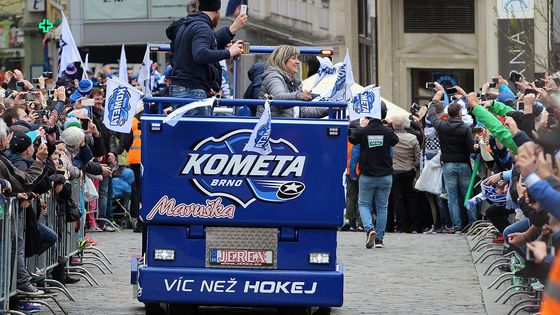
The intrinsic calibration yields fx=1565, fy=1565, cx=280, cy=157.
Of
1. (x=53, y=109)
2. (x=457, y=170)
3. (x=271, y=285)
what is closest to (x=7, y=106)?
(x=53, y=109)

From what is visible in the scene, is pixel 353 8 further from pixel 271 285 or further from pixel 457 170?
pixel 271 285

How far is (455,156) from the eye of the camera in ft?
83.3

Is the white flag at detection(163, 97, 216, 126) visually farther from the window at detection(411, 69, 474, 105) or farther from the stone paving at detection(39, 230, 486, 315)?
the window at detection(411, 69, 474, 105)

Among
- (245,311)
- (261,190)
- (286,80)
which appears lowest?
(245,311)

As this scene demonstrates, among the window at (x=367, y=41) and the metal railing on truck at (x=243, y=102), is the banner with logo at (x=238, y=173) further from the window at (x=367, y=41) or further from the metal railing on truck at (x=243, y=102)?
the window at (x=367, y=41)

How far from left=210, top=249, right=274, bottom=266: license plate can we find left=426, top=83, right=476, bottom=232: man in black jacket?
11846 millimetres

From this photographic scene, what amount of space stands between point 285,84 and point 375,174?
8139 millimetres

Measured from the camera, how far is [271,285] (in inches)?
532

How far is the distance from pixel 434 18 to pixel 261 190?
30.6m

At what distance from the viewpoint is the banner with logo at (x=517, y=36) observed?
131 ft

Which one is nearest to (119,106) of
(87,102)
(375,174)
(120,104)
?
(120,104)

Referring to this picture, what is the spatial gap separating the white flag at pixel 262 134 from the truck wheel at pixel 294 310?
201 centimetres

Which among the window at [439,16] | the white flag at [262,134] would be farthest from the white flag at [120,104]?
the window at [439,16]

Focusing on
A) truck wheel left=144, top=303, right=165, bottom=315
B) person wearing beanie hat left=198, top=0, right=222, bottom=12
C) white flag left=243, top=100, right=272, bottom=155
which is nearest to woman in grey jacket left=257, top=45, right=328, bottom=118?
white flag left=243, top=100, right=272, bottom=155
